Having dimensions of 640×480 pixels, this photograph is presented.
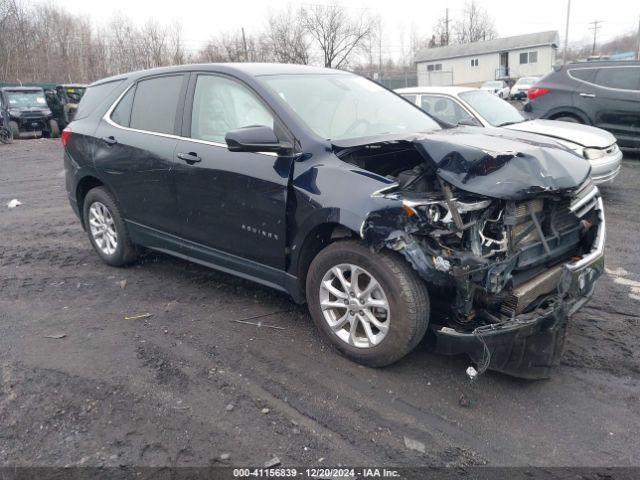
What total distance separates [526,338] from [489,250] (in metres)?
0.53

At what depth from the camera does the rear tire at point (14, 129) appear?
64.6 feet

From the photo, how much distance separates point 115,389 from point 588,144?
21.3 feet

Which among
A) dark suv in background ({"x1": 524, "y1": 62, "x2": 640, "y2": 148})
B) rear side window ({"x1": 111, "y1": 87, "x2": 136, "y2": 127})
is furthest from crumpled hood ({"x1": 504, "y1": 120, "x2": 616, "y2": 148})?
rear side window ({"x1": 111, "y1": 87, "x2": 136, "y2": 127})

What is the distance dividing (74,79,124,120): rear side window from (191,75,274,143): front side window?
4.51ft

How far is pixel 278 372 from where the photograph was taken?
335 cm

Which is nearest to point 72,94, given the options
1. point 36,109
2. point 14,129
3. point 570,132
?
point 36,109

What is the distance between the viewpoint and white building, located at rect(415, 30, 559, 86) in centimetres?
5278

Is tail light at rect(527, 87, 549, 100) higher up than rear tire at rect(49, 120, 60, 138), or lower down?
higher up

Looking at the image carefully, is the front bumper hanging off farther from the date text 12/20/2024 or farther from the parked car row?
the parked car row

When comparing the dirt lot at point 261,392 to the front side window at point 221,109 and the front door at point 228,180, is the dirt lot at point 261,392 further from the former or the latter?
the front side window at point 221,109

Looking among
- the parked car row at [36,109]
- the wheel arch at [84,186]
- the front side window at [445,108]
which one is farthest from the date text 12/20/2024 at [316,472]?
the parked car row at [36,109]

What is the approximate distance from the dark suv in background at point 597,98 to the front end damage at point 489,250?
308 inches

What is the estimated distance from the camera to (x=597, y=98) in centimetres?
995

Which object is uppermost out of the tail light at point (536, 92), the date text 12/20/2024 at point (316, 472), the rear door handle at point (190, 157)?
the rear door handle at point (190, 157)
